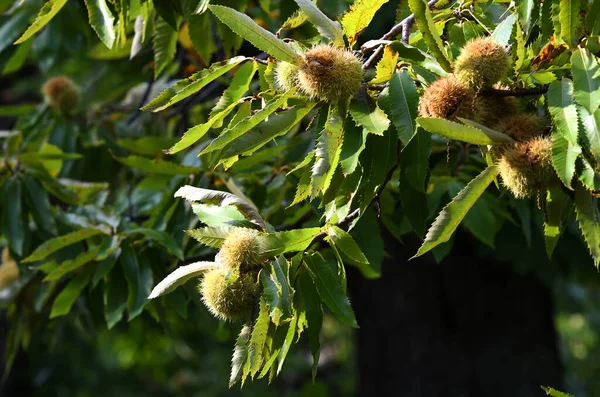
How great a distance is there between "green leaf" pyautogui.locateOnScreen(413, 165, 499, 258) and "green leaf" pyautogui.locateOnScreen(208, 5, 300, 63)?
0.36 m

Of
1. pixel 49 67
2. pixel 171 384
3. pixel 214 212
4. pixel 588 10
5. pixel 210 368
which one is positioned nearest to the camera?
pixel 588 10

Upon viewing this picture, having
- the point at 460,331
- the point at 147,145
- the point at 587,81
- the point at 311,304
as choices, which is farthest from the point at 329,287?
the point at 460,331

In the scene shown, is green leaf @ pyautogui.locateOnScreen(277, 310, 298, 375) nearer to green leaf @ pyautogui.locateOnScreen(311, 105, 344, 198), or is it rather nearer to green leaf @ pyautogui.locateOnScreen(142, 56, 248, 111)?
green leaf @ pyautogui.locateOnScreen(311, 105, 344, 198)

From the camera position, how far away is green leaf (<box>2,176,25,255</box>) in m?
2.59

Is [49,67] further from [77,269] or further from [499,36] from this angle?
[499,36]

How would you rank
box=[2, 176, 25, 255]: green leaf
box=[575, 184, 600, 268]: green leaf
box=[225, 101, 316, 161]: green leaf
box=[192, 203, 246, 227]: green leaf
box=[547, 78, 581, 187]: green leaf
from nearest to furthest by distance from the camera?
box=[547, 78, 581, 187]: green leaf, box=[575, 184, 600, 268]: green leaf, box=[225, 101, 316, 161]: green leaf, box=[192, 203, 246, 227]: green leaf, box=[2, 176, 25, 255]: green leaf

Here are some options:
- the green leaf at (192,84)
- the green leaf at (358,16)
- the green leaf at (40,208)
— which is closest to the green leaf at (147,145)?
the green leaf at (40,208)

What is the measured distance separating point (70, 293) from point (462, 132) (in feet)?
4.98

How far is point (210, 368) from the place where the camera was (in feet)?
25.3

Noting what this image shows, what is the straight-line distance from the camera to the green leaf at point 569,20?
1418 millimetres

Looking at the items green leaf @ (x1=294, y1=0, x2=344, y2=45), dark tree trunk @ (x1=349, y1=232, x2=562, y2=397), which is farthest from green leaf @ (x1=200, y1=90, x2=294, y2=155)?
dark tree trunk @ (x1=349, y1=232, x2=562, y2=397)

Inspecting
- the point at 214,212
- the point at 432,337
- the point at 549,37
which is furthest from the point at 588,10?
the point at 432,337

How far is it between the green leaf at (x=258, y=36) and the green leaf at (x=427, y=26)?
22cm

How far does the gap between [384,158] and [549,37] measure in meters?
0.38
